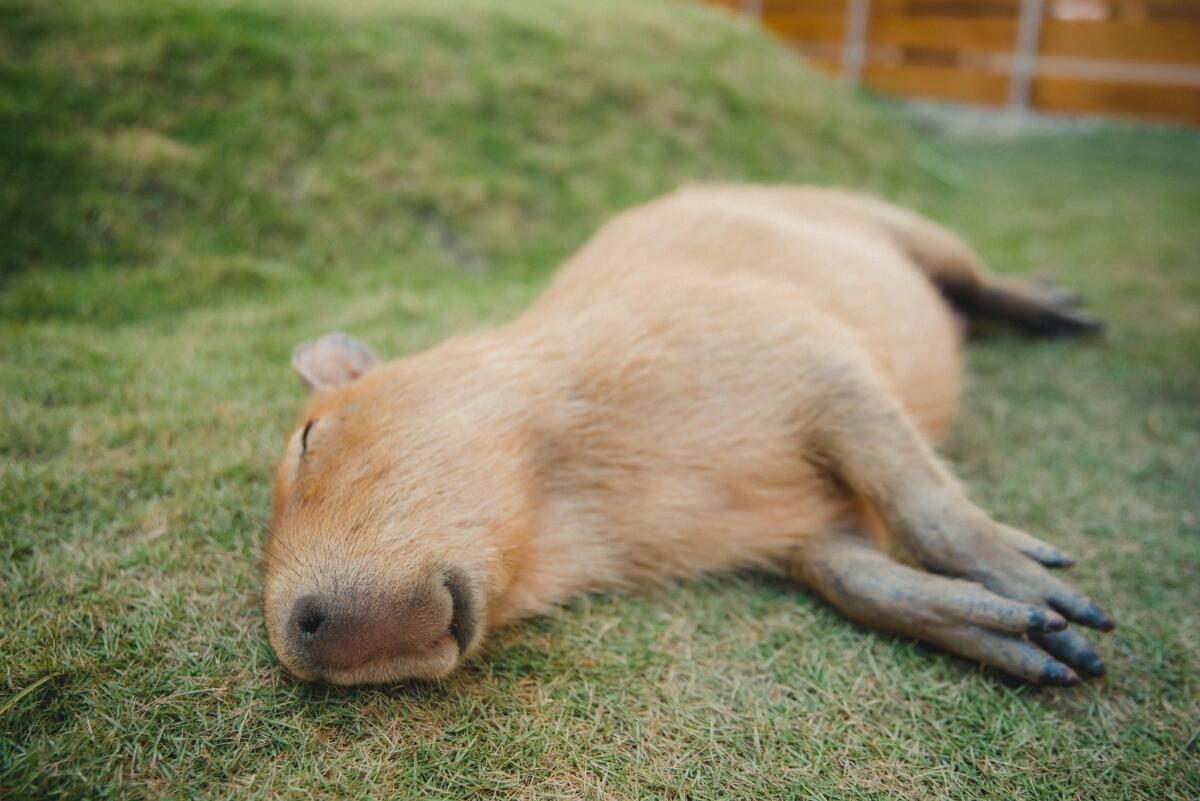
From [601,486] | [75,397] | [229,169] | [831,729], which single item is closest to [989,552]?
[831,729]

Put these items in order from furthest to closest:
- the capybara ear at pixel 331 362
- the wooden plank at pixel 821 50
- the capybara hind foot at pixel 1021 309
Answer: the wooden plank at pixel 821 50 → the capybara hind foot at pixel 1021 309 → the capybara ear at pixel 331 362

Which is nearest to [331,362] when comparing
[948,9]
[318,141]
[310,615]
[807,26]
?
[310,615]

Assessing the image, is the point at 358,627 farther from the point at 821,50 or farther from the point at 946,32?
the point at 821,50

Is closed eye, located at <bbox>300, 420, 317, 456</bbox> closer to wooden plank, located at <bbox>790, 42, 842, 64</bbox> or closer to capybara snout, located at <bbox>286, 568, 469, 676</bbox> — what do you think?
capybara snout, located at <bbox>286, 568, 469, 676</bbox>

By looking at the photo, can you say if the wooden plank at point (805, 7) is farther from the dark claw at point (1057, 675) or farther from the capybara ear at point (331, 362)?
the dark claw at point (1057, 675)

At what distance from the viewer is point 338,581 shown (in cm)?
156

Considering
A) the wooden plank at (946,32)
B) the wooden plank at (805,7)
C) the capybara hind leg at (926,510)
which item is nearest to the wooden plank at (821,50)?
the wooden plank at (805,7)

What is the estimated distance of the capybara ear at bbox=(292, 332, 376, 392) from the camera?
2219 millimetres

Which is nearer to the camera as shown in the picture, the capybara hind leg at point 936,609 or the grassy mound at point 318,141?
the capybara hind leg at point 936,609

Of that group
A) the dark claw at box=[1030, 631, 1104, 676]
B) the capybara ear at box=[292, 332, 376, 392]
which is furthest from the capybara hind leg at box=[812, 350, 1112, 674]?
the capybara ear at box=[292, 332, 376, 392]

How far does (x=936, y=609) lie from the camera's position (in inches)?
72.7

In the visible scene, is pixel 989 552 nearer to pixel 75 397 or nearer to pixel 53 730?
pixel 53 730

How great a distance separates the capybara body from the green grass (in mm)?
125

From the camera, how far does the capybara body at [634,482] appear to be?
1.65 m
